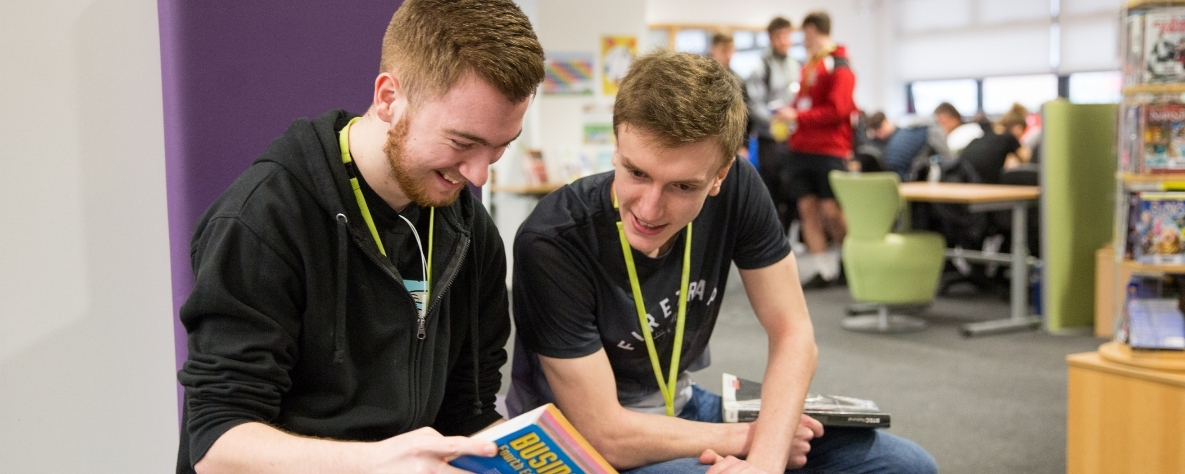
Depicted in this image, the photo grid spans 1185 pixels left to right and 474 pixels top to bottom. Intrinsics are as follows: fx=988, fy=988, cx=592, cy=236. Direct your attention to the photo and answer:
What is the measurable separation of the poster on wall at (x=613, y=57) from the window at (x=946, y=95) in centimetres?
824

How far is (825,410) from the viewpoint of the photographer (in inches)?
73.0

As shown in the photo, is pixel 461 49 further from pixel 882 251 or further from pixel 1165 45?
pixel 882 251

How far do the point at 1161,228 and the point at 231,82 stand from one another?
2.33m

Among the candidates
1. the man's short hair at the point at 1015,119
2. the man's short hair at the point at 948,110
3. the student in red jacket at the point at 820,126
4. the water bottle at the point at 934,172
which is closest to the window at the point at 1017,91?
the man's short hair at the point at 948,110

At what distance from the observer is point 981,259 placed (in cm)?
594

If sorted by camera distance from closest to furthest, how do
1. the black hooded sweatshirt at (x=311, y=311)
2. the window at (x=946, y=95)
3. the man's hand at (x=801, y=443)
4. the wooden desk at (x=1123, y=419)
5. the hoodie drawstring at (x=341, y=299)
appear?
the black hooded sweatshirt at (x=311, y=311) < the hoodie drawstring at (x=341, y=299) < the man's hand at (x=801, y=443) < the wooden desk at (x=1123, y=419) < the window at (x=946, y=95)

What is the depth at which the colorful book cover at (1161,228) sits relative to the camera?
8.52ft

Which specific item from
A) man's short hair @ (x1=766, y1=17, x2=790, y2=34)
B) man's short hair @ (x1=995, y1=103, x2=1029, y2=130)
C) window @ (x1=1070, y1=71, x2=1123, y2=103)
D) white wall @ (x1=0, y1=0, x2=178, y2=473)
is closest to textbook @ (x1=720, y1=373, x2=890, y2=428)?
white wall @ (x1=0, y1=0, x2=178, y2=473)

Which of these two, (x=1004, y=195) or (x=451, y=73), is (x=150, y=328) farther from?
(x=1004, y=195)

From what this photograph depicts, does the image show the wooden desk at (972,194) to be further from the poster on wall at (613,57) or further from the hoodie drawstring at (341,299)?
the hoodie drawstring at (341,299)

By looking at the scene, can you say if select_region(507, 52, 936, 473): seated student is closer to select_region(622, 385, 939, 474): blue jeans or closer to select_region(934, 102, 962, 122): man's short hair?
select_region(622, 385, 939, 474): blue jeans

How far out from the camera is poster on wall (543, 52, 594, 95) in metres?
6.39

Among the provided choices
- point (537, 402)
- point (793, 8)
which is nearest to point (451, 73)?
point (537, 402)

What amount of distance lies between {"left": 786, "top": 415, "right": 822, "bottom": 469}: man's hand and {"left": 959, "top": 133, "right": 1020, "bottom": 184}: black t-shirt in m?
5.19
